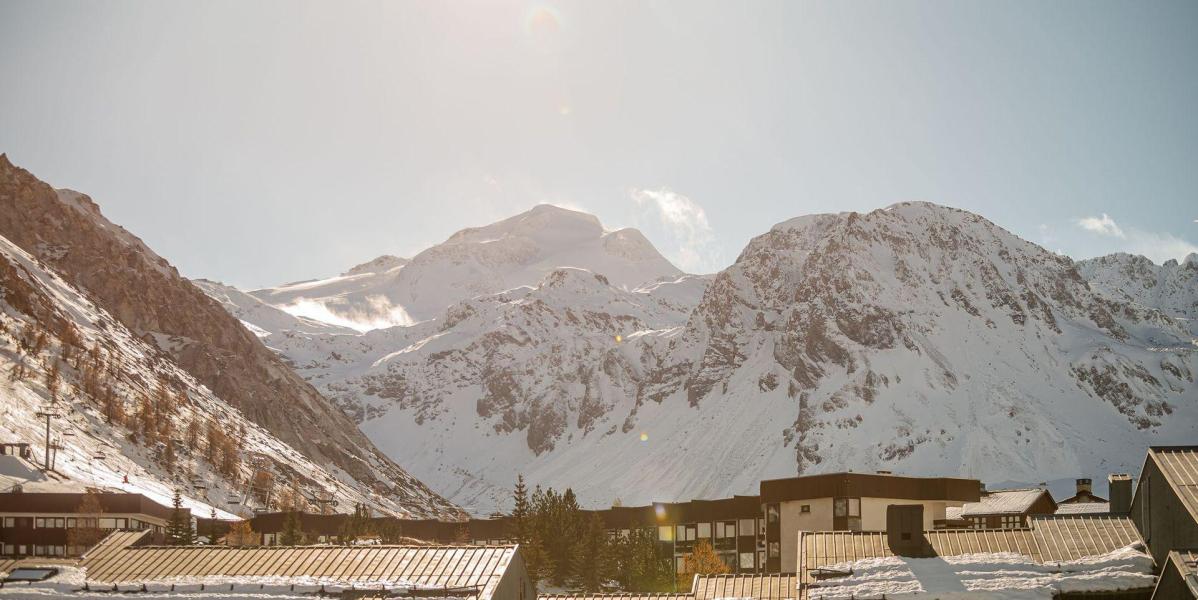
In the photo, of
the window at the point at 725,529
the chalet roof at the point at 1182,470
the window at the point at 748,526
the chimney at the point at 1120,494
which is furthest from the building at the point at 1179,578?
the window at the point at 725,529

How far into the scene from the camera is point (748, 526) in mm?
141625

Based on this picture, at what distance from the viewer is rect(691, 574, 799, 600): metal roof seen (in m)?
59.8

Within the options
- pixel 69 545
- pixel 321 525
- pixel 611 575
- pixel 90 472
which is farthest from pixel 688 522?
pixel 90 472

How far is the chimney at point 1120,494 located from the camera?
79.6 metres

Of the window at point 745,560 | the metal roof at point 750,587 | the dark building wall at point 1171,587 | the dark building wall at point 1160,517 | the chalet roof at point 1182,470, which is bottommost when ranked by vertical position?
the window at point 745,560

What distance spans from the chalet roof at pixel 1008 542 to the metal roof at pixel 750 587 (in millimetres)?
1387

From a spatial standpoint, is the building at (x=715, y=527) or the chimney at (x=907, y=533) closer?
the chimney at (x=907, y=533)

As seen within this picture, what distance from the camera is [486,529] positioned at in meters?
176

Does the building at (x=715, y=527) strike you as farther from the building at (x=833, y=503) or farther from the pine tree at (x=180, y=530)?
the pine tree at (x=180, y=530)

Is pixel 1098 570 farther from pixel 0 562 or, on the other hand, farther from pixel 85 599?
pixel 0 562

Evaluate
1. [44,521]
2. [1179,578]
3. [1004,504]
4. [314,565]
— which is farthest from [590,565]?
[1179,578]

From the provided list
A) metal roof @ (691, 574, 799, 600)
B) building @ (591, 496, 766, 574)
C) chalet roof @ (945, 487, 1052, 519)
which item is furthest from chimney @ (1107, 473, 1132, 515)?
building @ (591, 496, 766, 574)

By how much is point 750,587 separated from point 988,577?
1007 centimetres

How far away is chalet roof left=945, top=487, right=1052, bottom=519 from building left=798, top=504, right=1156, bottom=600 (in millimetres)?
64744
